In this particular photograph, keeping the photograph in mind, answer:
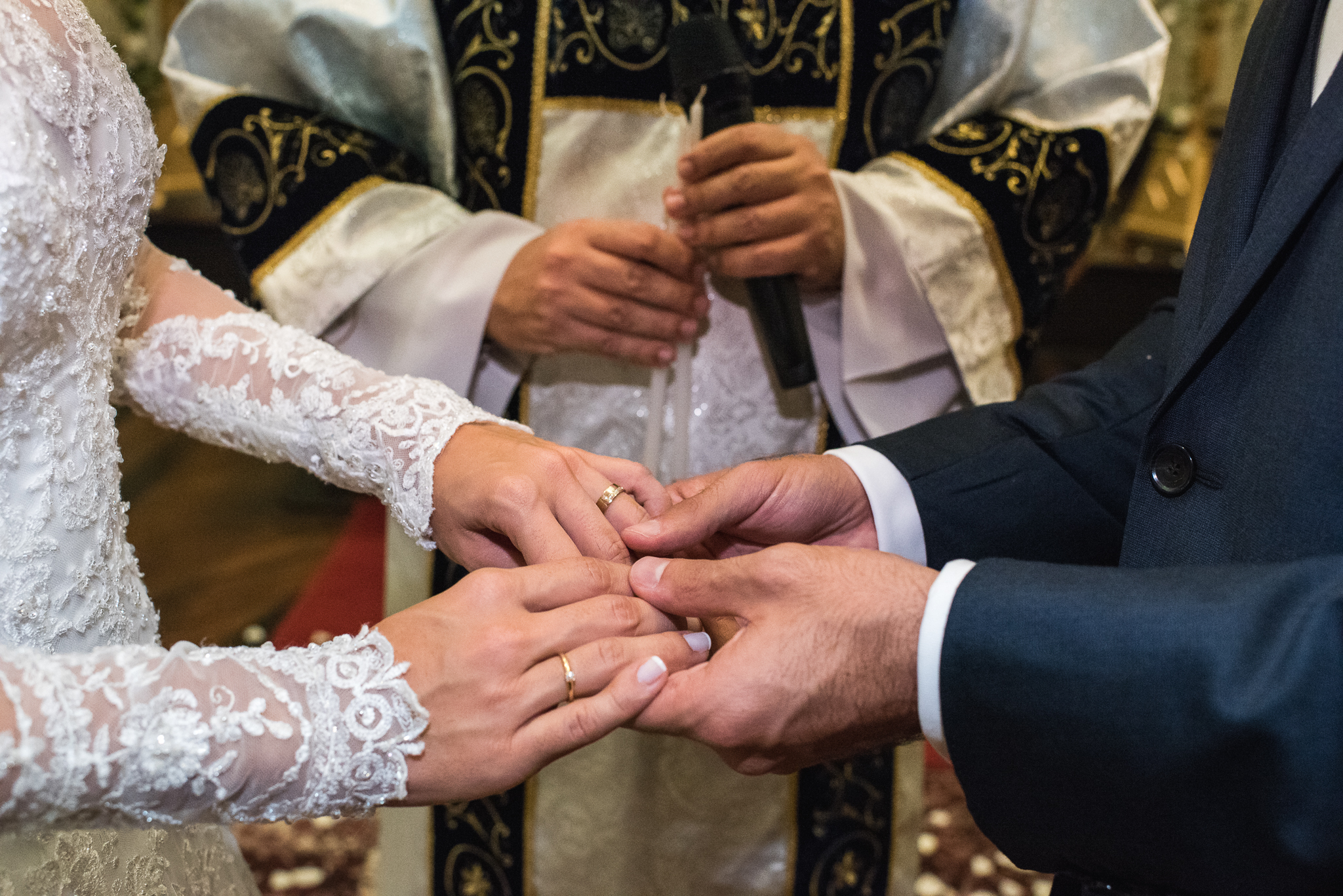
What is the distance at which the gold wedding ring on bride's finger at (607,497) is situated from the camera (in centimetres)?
140

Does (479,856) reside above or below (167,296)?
below

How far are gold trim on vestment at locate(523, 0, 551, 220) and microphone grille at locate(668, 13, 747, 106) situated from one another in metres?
0.33

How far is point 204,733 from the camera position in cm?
90

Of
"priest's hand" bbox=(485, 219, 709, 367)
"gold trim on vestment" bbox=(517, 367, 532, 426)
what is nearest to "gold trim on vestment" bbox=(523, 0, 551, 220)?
"priest's hand" bbox=(485, 219, 709, 367)

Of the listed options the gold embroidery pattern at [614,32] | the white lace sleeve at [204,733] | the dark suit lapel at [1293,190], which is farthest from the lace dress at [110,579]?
the dark suit lapel at [1293,190]

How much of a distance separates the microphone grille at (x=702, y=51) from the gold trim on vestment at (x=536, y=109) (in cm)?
33

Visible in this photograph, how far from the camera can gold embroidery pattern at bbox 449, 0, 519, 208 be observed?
1826 mm

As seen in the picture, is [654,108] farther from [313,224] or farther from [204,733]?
[204,733]

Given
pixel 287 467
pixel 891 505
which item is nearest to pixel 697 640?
pixel 891 505

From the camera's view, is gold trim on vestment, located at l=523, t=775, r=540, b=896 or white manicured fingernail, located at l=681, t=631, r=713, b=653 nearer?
white manicured fingernail, located at l=681, t=631, r=713, b=653

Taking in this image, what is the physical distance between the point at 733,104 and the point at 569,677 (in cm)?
90

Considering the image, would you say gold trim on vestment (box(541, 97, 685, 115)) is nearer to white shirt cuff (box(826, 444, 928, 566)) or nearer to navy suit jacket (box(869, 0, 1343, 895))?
white shirt cuff (box(826, 444, 928, 566))

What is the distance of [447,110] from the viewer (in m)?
1.90

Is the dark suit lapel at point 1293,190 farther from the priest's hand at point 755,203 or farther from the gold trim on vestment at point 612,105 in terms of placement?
the gold trim on vestment at point 612,105
